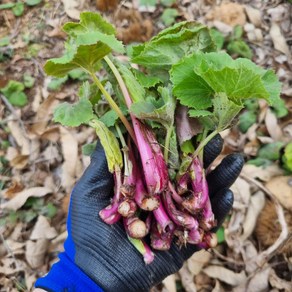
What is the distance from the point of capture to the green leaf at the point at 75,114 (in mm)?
1645

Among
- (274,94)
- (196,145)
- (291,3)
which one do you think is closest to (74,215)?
(196,145)

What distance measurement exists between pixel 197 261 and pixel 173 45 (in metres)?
1.03

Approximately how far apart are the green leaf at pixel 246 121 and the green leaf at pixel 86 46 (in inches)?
39.8

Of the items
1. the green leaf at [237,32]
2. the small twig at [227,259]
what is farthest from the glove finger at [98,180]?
the green leaf at [237,32]

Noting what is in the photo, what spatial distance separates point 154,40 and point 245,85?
0.39 m

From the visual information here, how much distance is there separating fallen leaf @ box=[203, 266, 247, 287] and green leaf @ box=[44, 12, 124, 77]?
1.11m

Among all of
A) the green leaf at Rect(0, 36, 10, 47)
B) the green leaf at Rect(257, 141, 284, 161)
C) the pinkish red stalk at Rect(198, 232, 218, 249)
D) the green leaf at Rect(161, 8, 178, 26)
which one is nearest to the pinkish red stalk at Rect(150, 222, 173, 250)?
the pinkish red stalk at Rect(198, 232, 218, 249)

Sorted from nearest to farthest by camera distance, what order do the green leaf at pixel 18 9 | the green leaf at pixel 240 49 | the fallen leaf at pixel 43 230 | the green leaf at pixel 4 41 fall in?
1. the fallen leaf at pixel 43 230
2. the green leaf at pixel 240 49
3. the green leaf at pixel 4 41
4. the green leaf at pixel 18 9

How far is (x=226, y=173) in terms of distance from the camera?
1.86 meters

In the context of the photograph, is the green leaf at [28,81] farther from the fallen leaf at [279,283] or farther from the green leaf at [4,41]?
the fallen leaf at [279,283]

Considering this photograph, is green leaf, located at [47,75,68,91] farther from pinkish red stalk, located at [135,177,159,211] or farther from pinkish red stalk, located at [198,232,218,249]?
pinkish red stalk, located at [198,232,218,249]

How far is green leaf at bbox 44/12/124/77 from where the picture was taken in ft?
4.68

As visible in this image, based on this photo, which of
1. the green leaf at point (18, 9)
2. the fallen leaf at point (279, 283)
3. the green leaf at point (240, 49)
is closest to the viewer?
the fallen leaf at point (279, 283)

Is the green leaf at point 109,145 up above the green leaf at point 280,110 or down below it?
above
